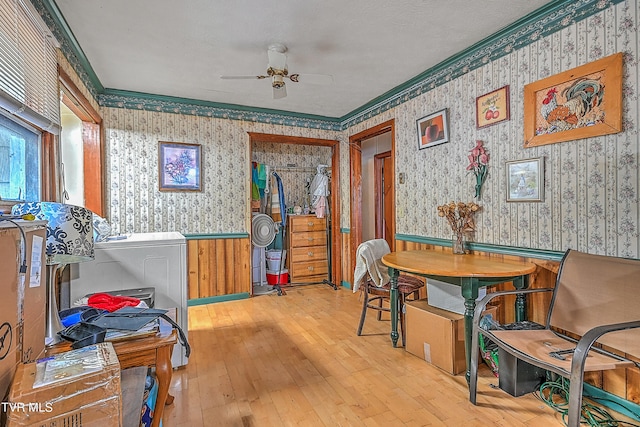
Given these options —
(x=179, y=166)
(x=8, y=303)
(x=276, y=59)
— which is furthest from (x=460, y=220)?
(x=179, y=166)

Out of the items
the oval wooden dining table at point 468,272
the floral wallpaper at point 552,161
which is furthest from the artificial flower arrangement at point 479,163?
the oval wooden dining table at point 468,272

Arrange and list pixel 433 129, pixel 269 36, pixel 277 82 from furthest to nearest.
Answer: pixel 433 129 → pixel 277 82 → pixel 269 36

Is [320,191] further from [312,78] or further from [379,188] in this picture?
[312,78]

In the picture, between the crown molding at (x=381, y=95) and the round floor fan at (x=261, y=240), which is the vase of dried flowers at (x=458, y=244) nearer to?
the crown molding at (x=381, y=95)

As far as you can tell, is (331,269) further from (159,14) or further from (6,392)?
(6,392)

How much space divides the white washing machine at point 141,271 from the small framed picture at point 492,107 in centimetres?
262

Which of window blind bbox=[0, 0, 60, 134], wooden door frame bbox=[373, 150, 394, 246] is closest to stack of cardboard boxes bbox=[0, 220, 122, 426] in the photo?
window blind bbox=[0, 0, 60, 134]

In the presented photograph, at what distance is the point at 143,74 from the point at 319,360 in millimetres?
3132

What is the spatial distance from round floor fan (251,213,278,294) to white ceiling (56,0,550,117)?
6.08 feet

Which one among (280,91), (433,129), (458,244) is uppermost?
(280,91)

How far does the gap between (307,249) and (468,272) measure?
3155 millimetres

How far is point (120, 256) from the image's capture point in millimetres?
2199

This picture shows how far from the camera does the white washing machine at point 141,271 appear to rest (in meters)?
2.11

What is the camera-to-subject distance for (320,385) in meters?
2.08
